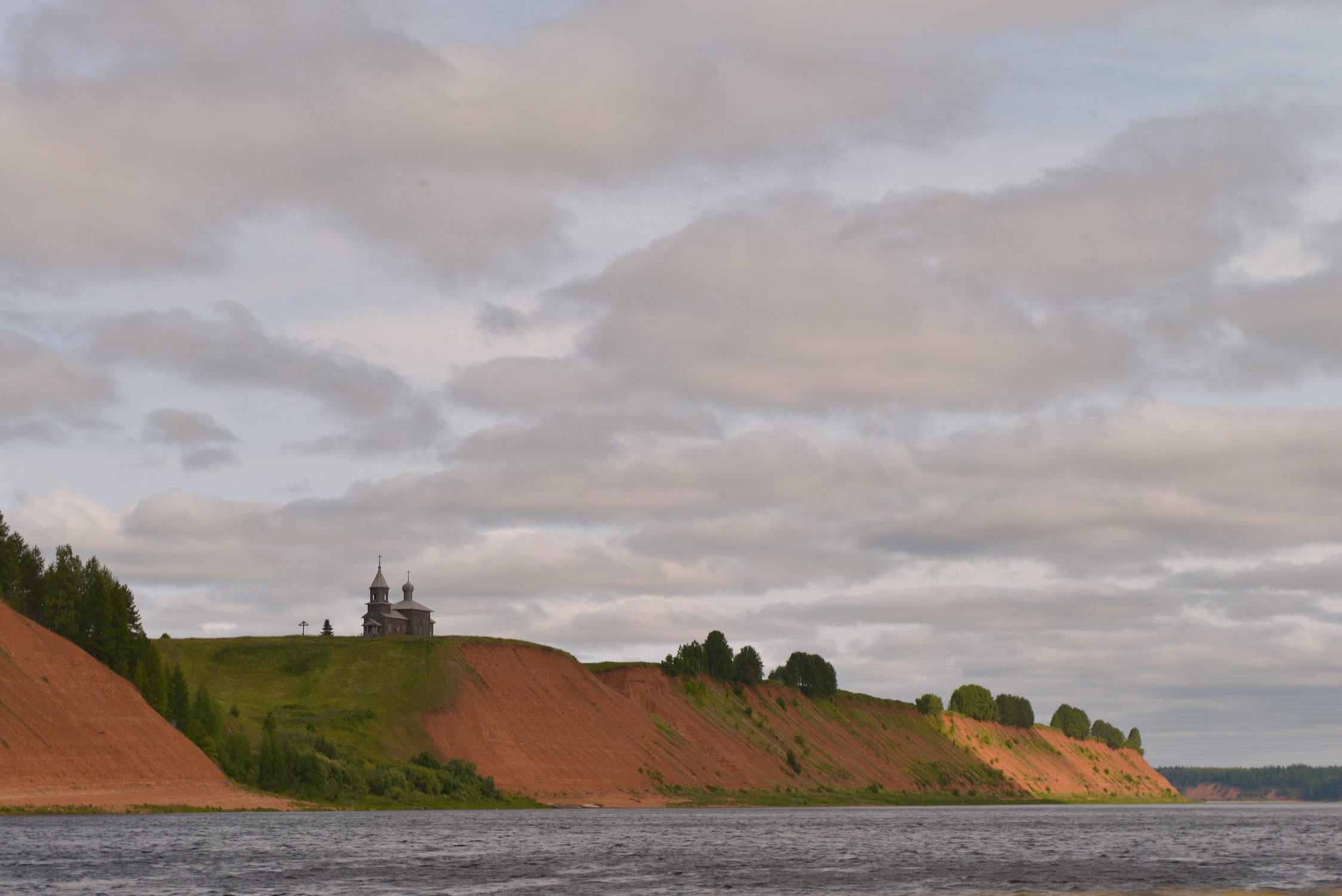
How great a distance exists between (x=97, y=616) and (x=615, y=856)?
82637mm

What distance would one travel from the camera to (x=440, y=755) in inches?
5979

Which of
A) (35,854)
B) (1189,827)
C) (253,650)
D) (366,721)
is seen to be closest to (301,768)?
(366,721)

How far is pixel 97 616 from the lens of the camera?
137 meters

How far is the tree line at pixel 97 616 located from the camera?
135 meters

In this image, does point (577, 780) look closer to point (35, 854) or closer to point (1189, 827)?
point (1189, 827)

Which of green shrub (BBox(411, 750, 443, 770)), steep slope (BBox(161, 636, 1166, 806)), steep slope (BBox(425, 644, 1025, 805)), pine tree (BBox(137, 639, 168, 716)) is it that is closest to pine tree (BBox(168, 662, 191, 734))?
pine tree (BBox(137, 639, 168, 716))

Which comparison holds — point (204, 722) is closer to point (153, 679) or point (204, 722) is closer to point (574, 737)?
point (153, 679)

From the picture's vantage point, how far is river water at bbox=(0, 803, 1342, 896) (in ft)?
181

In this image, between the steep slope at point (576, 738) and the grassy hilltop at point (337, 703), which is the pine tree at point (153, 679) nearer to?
the grassy hilltop at point (337, 703)

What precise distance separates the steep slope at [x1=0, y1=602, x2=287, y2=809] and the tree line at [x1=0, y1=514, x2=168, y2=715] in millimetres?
4701

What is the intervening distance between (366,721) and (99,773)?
143ft

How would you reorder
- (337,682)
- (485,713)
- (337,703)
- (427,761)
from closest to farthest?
(427,761) → (337,703) → (485,713) → (337,682)

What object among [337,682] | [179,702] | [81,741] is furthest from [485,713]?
[81,741]

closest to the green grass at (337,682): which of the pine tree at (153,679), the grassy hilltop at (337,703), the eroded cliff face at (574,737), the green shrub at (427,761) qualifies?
the grassy hilltop at (337,703)
